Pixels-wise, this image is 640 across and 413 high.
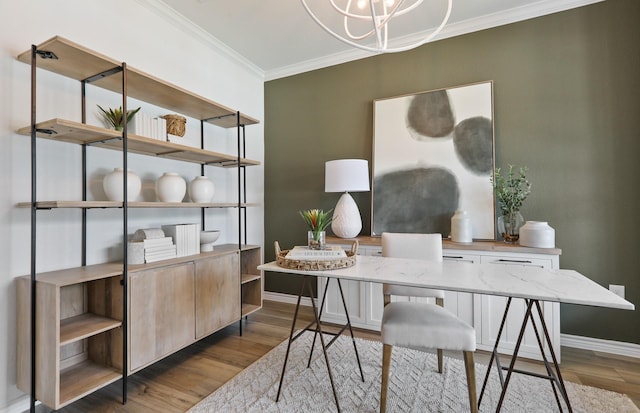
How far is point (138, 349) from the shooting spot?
1.87 metres

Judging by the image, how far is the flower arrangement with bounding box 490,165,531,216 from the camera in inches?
96.3

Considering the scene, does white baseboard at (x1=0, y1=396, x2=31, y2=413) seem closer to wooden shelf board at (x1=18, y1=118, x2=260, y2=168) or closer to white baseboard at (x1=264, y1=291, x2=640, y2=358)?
wooden shelf board at (x1=18, y1=118, x2=260, y2=168)

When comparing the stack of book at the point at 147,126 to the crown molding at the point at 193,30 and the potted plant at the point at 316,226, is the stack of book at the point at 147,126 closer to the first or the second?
the crown molding at the point at 193,30

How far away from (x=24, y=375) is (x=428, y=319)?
2.20 m

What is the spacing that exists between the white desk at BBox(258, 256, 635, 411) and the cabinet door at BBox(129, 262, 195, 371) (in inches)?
34.2

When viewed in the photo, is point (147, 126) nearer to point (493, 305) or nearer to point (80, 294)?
point (80, 294)

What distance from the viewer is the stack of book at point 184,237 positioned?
2.29 m

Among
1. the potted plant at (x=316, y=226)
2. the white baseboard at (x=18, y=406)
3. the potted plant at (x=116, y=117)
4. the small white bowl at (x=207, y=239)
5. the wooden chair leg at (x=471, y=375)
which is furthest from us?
the small white bowl at (x=207, y=239)

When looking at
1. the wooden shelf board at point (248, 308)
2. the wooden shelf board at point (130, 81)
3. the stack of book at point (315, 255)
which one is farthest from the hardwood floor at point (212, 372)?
the wooden shelf board at point (130, 81)

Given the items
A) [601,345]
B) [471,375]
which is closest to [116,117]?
[471,375]

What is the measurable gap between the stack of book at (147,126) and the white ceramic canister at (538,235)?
280 centimetres

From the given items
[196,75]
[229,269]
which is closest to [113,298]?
[229,269]

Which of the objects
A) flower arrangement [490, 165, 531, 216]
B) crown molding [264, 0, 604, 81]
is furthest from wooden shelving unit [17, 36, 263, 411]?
flower arrangement [490, 165, 531, 216]

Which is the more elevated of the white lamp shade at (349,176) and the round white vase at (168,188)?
the white lamp shade at (349,176)
